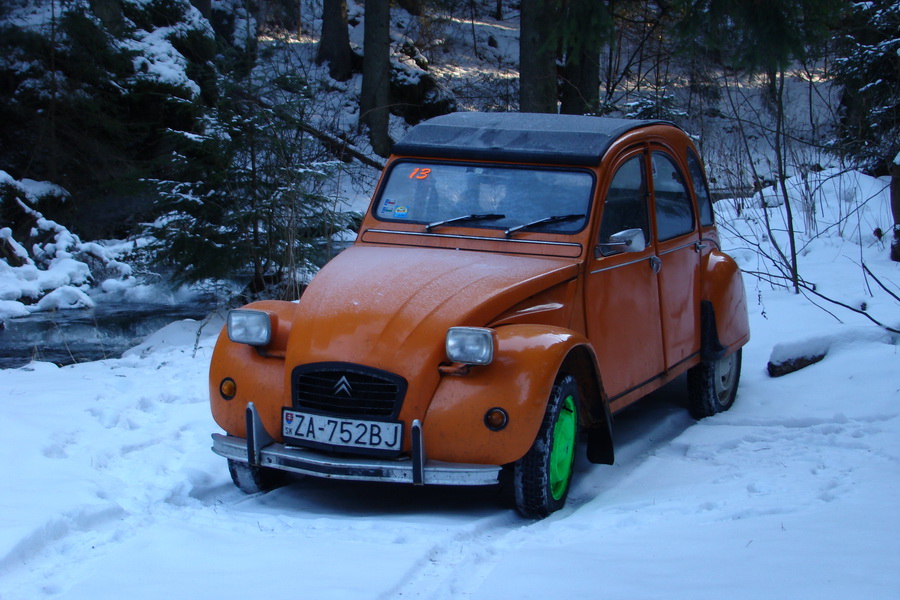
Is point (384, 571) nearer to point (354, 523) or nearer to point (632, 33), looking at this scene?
point (354, 523)

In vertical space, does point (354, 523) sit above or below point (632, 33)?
below

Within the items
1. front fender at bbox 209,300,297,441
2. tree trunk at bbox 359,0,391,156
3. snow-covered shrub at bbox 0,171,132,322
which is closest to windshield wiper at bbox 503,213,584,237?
front fender at bbox 209,300,297,441

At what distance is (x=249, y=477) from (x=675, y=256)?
3019 millimetres

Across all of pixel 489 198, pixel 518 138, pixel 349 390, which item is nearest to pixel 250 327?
pixel 349 390

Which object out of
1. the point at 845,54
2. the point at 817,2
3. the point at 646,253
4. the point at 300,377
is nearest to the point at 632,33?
the point at 845,54

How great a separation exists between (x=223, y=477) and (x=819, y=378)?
4.23m

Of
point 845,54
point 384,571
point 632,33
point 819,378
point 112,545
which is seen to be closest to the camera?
point 384,571

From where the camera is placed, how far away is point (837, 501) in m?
4.25

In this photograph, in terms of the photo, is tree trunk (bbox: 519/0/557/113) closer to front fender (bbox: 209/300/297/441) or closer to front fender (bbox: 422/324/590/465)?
front fender (bbox: 209/300/297/441)

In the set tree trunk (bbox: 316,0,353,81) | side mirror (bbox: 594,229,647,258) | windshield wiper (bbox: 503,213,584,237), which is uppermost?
tree trunk (bbox: 316,0,353,81)

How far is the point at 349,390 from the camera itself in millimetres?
4250

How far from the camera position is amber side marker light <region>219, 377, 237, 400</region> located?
4598 millimetres

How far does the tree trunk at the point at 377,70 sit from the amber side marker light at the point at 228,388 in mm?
18088

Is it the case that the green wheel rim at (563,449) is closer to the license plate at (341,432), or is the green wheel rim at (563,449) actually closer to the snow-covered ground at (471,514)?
the snow-covered ground at (471,514)
